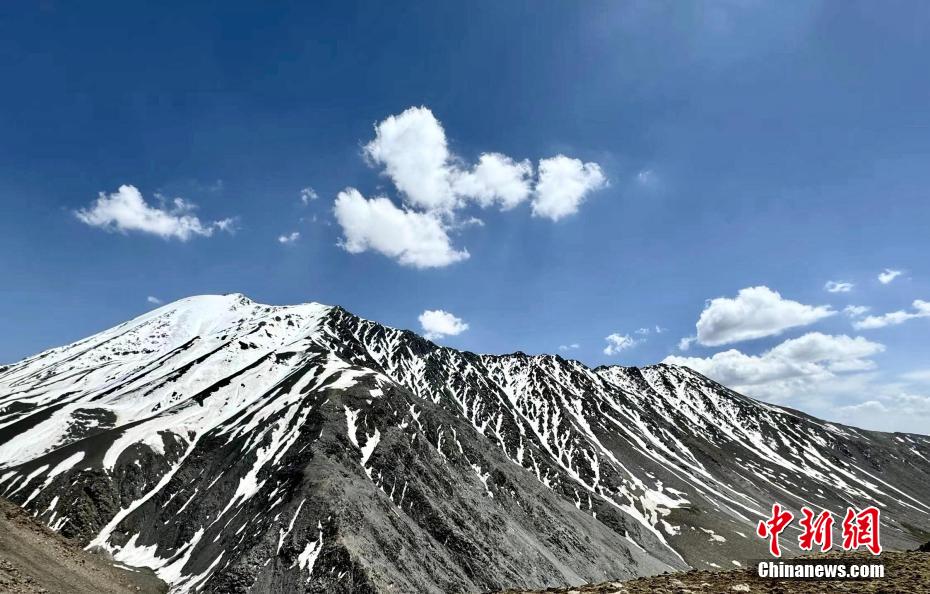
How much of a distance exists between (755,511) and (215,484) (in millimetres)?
192746

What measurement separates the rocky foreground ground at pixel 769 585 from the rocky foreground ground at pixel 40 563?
21.6 m

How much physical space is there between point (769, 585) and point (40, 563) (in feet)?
111

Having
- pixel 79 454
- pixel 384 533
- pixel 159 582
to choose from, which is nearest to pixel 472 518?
pixel 384 533

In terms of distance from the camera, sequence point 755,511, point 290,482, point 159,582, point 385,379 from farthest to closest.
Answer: point 755,511 < point 385,379 < point 290,482 < point 159,582

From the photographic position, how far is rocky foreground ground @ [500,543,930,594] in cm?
1266

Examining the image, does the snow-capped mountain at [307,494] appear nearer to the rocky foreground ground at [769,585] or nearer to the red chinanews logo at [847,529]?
the rocky foreground ground at [769,585]

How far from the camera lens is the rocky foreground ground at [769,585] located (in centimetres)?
1266

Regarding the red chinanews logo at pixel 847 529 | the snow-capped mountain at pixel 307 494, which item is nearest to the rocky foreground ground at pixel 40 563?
the red chinanews logo at pixel 847 529

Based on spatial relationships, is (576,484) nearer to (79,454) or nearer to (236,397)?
(236,397)

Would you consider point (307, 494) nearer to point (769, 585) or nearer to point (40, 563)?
point (40, 563)

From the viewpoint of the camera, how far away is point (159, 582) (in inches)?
2721

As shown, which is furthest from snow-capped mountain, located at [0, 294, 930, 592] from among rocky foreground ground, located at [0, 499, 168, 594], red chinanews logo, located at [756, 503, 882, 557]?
red chinanews logo, located at [756, 503, 882, 557]

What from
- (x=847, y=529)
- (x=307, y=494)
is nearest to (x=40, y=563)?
(x=847, y=529)

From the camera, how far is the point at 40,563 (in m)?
24.6
